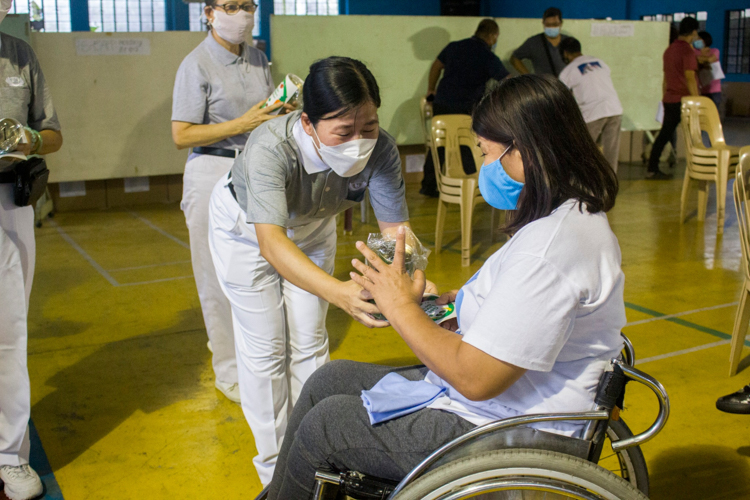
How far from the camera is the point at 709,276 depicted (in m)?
4.13

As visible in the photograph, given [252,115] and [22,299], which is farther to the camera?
[252,115]

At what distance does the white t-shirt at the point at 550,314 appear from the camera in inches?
44.1

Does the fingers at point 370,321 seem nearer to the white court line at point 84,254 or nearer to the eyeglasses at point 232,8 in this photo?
the eyeglasses at point 232,8

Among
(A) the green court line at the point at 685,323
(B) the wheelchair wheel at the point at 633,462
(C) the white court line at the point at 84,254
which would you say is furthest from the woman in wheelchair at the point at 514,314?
(C) the white court line at the point at 84,254

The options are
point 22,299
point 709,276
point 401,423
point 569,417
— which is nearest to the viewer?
point 569,417

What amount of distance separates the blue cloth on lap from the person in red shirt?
6.96 metres

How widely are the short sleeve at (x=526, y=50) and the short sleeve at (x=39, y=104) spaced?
6064mm

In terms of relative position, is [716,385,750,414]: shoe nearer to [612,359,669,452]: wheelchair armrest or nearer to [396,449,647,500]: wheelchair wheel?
[612,359,669,452]: wheelchair armrest

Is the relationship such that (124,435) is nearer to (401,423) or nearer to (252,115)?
(252,115)

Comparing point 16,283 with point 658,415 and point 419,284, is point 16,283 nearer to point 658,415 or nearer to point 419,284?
point 419,284

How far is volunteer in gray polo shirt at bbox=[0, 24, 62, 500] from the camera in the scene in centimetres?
188

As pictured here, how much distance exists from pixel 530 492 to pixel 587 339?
0.96ft

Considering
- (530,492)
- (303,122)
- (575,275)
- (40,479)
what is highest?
(303,122)

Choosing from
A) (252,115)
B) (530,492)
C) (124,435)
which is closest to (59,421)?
(124,435)
